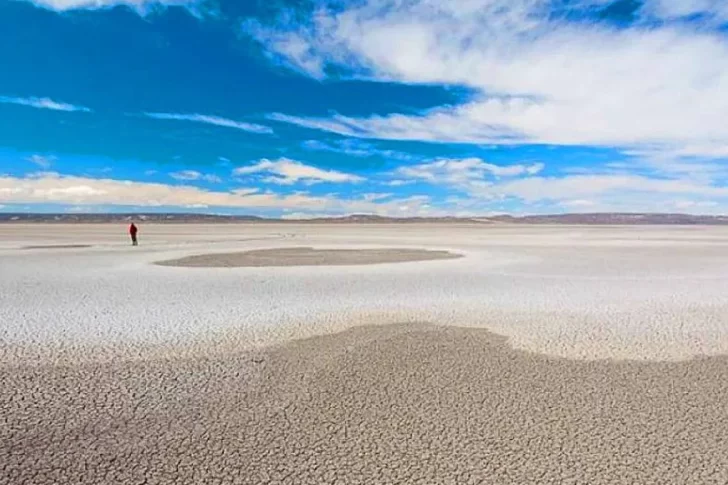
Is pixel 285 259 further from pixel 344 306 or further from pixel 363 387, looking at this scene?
pixel 363 387

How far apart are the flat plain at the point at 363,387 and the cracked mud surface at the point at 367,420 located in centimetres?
2

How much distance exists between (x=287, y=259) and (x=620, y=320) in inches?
593

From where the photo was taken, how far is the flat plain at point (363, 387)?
13.9 ft

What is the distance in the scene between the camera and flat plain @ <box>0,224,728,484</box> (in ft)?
13.9

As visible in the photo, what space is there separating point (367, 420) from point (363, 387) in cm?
91

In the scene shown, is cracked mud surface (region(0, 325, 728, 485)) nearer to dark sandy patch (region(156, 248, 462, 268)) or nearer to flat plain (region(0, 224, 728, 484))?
flat plain (region(0, 224, 728, 484))

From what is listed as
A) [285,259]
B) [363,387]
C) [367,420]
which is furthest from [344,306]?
[285,259]

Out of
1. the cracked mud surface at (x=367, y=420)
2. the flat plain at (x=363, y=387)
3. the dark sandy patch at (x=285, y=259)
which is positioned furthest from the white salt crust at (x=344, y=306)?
the dark sandy patch at (x=285, y=259)

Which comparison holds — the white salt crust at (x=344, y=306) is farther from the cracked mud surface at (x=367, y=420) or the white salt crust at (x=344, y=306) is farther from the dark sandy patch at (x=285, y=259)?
the dark sandy patch at (x=285, y=259)

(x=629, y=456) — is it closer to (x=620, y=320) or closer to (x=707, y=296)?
(x=620, y=320)

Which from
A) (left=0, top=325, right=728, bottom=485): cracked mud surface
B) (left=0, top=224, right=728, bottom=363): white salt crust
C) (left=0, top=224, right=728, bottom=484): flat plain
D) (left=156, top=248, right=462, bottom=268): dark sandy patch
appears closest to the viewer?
(left=0, top=325, right=728, bottom=485): cracked mud surface

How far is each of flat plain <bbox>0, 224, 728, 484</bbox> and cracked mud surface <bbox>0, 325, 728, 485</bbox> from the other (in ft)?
0.07

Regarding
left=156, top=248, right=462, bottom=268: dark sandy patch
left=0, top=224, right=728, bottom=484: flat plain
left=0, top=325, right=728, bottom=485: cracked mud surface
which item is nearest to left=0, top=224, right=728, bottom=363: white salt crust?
left=0, top=224, right=728, bottom=484: flat plain

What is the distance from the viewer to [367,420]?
16.7 ft
